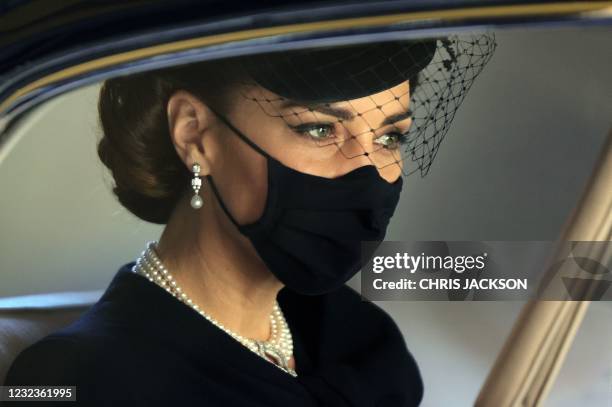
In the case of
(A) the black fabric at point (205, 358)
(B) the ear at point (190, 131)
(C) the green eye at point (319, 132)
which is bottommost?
(A) the black fabric at point (205, 358)

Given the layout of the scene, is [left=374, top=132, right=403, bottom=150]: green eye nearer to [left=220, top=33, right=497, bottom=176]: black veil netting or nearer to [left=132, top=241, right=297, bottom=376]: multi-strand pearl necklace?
[left=220, top=33, right=497, bottom=176]: black veil netting

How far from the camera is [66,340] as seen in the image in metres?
0.36

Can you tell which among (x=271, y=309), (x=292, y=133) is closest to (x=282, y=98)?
(x=292, y=133)

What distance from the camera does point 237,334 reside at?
43cm

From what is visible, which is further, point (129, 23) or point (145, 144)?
point (145, 144)

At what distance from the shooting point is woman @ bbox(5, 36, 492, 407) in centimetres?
35

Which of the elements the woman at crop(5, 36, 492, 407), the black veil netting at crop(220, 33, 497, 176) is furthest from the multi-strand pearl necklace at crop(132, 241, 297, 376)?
the black veil netting at crop(220, 33, 497, 176)

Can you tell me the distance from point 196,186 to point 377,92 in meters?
0.11

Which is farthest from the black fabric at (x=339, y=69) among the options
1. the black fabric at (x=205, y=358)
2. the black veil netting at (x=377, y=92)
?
the black fabric at (x=205, y=358)

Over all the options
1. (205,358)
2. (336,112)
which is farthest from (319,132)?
(205,358)

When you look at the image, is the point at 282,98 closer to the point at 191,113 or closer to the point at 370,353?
the point at 191,113

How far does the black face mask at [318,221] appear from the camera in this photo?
1.22ft

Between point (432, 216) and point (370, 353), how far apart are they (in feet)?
0.37

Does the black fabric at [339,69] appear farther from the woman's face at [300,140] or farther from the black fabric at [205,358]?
the black fabric at [205,358]
